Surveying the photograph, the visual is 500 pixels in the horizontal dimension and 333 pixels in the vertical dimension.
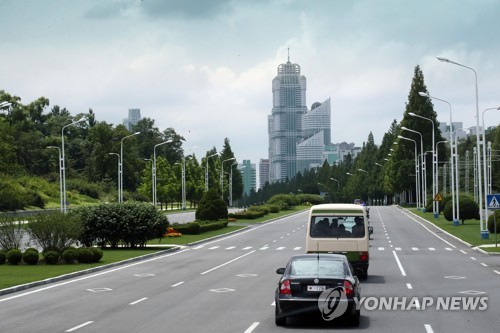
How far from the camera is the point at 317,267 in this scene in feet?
53.4

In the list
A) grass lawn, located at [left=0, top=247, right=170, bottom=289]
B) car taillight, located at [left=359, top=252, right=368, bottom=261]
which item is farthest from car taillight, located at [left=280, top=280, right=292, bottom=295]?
grass lawn, located at [left=0, top=247, right=170, bottom=289]

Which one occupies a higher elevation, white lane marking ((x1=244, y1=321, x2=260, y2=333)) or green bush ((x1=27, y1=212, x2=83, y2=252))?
green bush ((x1=27, y1=212, x2=83, y2=252))

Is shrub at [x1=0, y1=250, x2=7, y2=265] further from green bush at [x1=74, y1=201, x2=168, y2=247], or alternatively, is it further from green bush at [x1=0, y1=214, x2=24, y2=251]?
green bush at [x1=74, y1=201, x2=168, y2=247]

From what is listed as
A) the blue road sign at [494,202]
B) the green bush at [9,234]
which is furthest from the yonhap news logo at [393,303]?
the green bush at [9,234]

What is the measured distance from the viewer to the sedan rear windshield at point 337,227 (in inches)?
1042

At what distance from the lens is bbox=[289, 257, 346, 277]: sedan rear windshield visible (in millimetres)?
15992

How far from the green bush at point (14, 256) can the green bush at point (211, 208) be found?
39.0 meters

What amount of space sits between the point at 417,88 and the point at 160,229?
86433 mm

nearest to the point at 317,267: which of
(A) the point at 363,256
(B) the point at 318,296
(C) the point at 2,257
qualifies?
(B) the point at 318,296

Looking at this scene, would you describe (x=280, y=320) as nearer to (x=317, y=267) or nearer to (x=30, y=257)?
(x=317, y=267)

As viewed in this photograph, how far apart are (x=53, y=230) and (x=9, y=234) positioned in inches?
74.7

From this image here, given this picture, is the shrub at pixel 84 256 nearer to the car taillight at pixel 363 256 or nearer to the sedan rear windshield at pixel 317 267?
the car taillight at pixel 363 256

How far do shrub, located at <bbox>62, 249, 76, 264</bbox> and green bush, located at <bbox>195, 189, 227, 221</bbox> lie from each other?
3801 centimetres

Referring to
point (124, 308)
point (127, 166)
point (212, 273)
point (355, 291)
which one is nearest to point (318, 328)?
point (355, 291)
